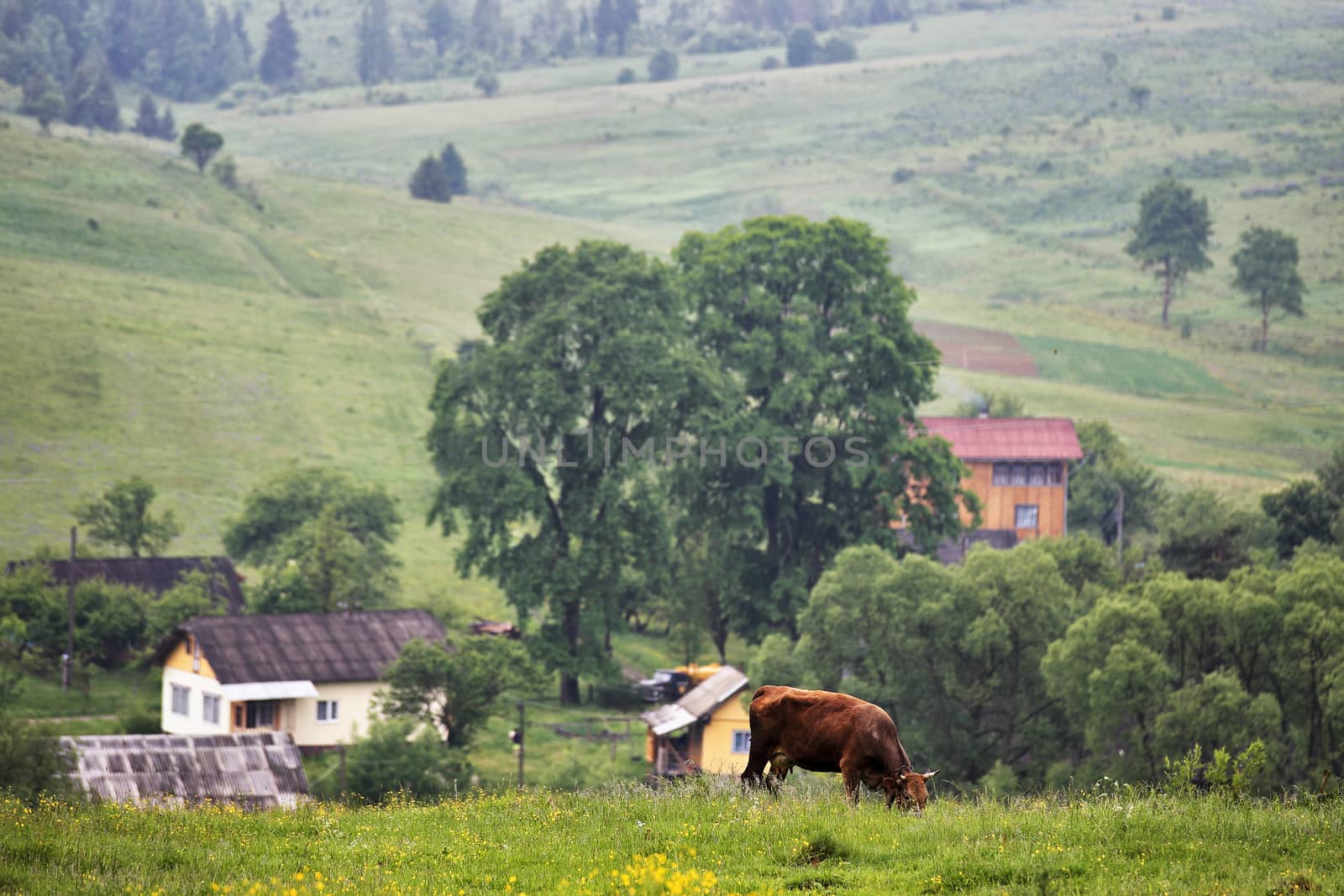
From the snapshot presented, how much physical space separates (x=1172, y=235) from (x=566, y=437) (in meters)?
92.0

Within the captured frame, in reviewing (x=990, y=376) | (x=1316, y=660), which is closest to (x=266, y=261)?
(x=990, y=376)

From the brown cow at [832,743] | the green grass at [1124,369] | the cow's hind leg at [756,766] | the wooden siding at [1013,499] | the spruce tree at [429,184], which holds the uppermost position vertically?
the spruce tree at [429,184]

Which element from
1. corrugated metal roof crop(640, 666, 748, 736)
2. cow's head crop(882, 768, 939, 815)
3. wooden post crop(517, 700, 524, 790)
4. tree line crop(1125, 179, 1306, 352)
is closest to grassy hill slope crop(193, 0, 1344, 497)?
tree line crop(1125, 179, 1306, 352)

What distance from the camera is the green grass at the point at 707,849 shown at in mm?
12430

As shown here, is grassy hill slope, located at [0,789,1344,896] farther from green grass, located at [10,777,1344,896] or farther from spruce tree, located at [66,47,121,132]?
spruce tree, located at [66,47,121,132]

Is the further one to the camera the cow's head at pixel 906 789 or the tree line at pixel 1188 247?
the tree line at pixel 1188 247

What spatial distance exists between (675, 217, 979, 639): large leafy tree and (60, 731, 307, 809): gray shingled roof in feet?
79.4

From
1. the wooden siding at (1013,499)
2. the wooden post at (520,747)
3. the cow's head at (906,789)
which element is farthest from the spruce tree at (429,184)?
the cow's head at (906,789)

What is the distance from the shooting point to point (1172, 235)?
449 ft

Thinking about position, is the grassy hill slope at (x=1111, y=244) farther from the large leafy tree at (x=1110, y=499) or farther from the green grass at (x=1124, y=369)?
the large leafy tree at (x=1110, y=499)

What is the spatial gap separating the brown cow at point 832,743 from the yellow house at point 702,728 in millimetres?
32867

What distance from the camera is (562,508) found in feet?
198

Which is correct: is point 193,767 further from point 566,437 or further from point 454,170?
point 454,170

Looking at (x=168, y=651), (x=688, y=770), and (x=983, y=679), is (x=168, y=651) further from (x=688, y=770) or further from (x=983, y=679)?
(x=688, y=770)
